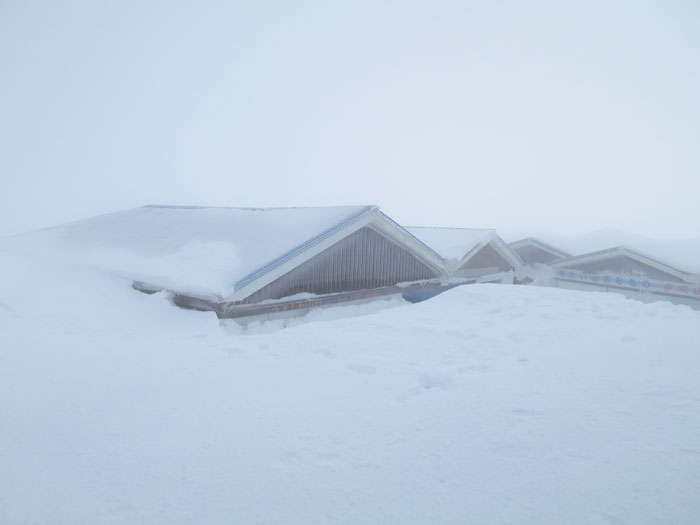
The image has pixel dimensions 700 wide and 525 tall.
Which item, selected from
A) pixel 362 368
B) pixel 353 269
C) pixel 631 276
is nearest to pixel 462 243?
pixel 353 269

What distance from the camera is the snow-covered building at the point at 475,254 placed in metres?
16.8

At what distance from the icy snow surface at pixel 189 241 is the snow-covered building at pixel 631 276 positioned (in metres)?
14.8

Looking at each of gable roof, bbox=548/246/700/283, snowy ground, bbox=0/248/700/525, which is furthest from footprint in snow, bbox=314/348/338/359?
gable roof, bbox=548/246/700/283

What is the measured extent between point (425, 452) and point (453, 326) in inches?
142

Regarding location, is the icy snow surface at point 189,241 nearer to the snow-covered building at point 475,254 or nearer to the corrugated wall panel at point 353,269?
the corrugated wall panel at point 353,269

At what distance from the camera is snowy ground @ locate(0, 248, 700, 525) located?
2727 millimetres

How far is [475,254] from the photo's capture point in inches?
704

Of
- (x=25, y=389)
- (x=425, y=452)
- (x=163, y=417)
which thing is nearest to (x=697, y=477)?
(x=425, y=452)

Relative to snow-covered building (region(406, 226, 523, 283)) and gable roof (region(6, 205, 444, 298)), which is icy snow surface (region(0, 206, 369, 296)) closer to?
gable roof (region(6, 205, 444, 298))

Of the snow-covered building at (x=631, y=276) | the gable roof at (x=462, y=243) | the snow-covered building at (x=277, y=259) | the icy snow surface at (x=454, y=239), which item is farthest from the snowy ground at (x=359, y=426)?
the snow-covered building at (x=631, y=276)

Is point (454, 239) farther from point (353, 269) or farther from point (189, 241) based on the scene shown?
point (189, 241)

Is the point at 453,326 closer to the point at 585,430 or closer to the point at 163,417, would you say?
the point at 585,430

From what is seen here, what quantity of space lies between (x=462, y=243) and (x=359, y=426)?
51.6ft

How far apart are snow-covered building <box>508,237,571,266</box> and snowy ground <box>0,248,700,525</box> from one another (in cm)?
2037
